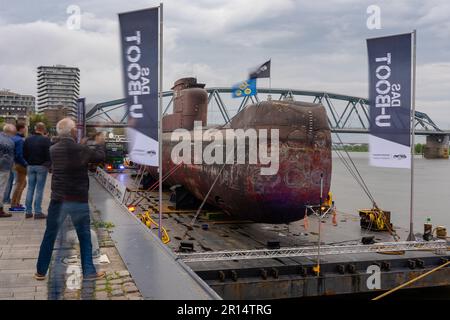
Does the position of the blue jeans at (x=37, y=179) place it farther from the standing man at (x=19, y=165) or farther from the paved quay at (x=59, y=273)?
the paved quay at (x=59, y=273)

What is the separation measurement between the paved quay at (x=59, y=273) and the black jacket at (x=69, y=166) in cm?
91

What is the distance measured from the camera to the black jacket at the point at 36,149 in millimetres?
9648

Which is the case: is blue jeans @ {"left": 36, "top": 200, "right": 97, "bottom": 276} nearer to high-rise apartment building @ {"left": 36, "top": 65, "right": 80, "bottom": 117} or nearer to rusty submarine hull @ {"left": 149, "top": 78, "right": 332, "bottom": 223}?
rusty submarine hull @ {"left": 149, "top": 78, "right": 332, "bottom": 223}

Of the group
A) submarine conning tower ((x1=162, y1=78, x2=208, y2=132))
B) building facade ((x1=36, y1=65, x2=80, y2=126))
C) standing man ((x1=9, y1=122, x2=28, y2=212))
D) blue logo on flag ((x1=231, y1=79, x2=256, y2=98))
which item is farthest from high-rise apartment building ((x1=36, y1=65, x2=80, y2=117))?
standing man ((x1=9, y1=122, x2=28, y2=212))

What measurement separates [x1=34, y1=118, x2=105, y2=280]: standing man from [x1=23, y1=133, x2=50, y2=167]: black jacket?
4.32 meters

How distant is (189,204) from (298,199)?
677cm

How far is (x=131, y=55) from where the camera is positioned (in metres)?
8.93

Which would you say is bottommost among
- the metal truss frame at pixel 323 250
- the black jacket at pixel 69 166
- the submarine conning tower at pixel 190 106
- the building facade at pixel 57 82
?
the metal truss frame at pixel 323 250

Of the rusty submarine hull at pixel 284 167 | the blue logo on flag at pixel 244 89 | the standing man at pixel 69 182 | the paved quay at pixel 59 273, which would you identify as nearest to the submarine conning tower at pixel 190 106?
the blue logo on flag at pixel 244 89

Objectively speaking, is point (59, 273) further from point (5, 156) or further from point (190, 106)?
point (190, 106)

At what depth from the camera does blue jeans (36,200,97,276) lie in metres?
5.62

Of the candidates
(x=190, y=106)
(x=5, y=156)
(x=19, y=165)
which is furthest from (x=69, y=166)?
(x=190, y=106)
